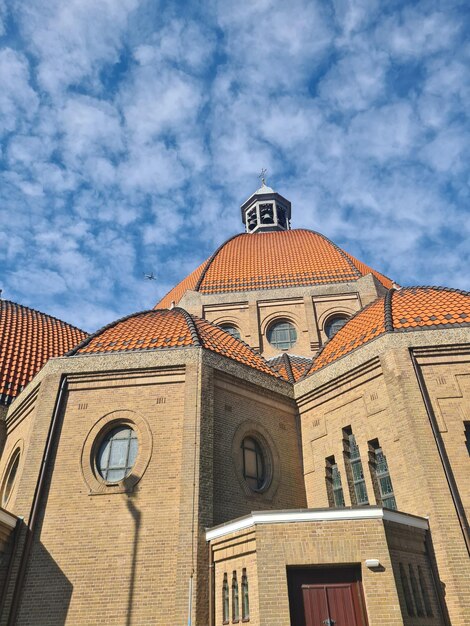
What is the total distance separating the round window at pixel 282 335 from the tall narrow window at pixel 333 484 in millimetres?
7757

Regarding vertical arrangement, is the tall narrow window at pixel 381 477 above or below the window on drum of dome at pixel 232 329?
below

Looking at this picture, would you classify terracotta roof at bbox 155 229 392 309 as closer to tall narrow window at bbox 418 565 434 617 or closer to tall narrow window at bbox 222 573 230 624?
tall narrow window at bbox 418 565 434 617

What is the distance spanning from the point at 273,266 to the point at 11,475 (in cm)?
1419

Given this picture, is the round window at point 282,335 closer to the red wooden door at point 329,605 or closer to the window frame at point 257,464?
the window frame at point 257,464

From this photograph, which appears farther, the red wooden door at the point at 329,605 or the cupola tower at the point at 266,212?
the cupola tower at the point at 266,212

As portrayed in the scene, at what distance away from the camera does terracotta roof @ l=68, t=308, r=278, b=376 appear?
1402cm

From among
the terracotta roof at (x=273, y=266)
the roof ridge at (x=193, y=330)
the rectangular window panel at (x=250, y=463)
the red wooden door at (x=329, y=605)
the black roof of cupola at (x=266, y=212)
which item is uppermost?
the black roof of cupola at (x=266, y=212)

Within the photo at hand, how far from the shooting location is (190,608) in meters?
9.68

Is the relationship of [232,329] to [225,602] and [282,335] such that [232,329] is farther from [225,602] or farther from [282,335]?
[225,602]

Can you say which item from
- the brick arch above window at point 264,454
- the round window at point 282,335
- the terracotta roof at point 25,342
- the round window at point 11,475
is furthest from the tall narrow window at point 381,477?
the terracotta roof at point 25,342

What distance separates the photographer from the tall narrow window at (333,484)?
43.0 feet

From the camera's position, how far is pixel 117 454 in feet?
40.1

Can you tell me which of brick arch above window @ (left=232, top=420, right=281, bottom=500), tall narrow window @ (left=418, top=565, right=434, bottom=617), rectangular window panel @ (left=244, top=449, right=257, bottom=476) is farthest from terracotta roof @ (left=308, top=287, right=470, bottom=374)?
tall narrow window @ (left=418, top=565, right=434, bottom=617)

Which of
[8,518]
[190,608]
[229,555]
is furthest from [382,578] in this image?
[8,518]
